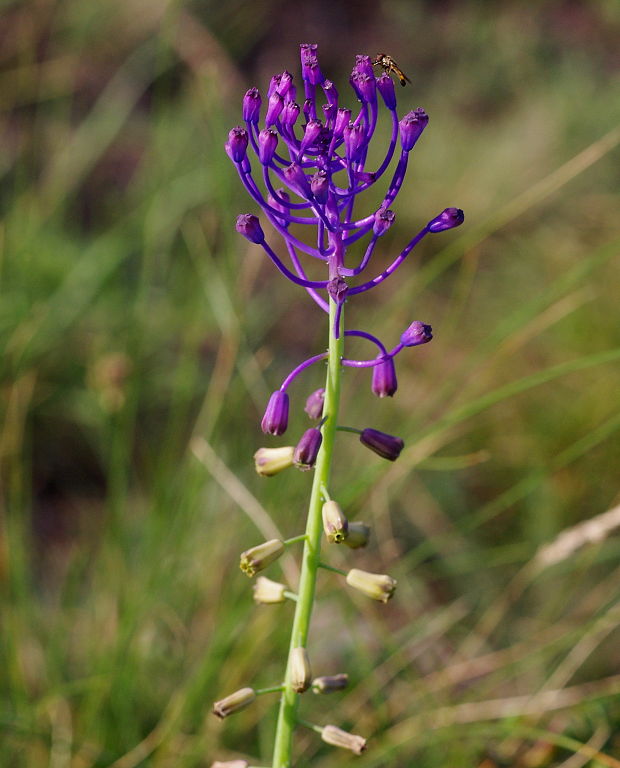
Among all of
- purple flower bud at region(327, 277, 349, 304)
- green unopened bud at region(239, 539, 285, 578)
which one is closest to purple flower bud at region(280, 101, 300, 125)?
purple flower bud at region(327, 277, 349, 304)

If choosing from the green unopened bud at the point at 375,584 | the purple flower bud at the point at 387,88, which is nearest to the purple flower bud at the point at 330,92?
the purple flower bud at the point at 387,88

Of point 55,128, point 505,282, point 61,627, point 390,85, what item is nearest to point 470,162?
point 505,282

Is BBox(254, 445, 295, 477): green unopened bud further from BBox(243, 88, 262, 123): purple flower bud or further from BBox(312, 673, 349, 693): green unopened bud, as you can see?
Result: BBox(243, 88, 262, 123): purple flower bud

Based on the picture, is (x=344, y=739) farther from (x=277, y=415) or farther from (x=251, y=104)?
(x=251, y=104)

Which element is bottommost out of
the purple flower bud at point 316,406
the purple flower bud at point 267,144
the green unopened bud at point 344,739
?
the green unopened bud at point 344,739

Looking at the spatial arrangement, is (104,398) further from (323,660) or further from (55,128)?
(55,128)

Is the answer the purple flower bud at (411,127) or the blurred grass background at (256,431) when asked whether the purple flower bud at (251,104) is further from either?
the blurred grass background at (256,431)

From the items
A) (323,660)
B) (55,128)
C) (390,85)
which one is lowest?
(323,660)
